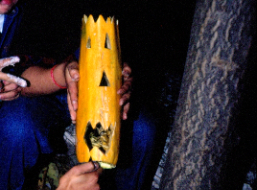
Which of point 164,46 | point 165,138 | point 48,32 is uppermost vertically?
point 164,46

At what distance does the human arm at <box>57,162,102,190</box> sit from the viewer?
50.3 inches

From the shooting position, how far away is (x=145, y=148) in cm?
176

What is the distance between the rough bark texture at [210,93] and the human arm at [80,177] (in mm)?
480

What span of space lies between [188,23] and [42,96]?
4.01 metres

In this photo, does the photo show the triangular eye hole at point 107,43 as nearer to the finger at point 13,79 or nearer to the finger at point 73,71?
the finger at point 73,71

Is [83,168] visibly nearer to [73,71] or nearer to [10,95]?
[73,71]

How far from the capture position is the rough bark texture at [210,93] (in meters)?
0.86

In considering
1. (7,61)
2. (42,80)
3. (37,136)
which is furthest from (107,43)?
(37,136)

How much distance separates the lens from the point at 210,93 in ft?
3.21

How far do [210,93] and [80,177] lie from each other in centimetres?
89

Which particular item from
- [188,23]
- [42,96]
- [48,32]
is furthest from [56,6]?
[188,23]

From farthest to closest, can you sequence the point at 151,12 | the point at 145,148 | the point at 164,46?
1. the point at 164,46
2. the point at 151,12
3. the point at 145,148

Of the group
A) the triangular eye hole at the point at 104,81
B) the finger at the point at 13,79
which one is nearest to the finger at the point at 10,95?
the finger at the point at 13,79

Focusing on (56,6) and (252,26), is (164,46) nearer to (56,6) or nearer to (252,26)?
(56,6)
